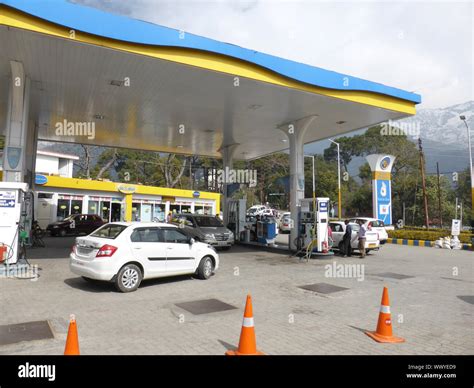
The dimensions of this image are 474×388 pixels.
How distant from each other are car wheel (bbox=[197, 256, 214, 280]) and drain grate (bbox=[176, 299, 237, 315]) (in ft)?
7.25

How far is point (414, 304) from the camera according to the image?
24.8 feet

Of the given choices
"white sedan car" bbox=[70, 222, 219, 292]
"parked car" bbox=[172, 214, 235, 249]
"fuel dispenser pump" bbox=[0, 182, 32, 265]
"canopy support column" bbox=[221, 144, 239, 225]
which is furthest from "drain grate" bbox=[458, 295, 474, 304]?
"canopy support column" bbox=[221, 144, 239, 225]

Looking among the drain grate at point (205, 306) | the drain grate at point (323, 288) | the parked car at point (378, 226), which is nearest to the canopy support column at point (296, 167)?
the parked car at point (378, 226)

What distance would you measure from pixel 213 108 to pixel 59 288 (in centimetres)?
954

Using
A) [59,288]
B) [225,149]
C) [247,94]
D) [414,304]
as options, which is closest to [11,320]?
[59,288]

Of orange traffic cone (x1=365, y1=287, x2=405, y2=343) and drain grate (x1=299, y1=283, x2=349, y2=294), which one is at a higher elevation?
orange traffic cone (x1=365, y1=287, x2=405, y2=343)

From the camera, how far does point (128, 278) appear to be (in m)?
8.16

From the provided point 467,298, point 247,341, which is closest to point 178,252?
point 247,341

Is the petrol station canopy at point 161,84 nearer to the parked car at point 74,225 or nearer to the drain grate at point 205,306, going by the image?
the parked car at point 74,225

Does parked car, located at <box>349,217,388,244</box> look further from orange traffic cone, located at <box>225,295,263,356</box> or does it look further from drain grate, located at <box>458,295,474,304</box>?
orange traffic cone, located at <box>225,295,263,356</box>

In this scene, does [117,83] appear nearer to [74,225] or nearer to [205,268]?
[205,268]

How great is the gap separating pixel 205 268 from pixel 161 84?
646 cm

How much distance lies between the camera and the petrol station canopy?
30.6 feet
